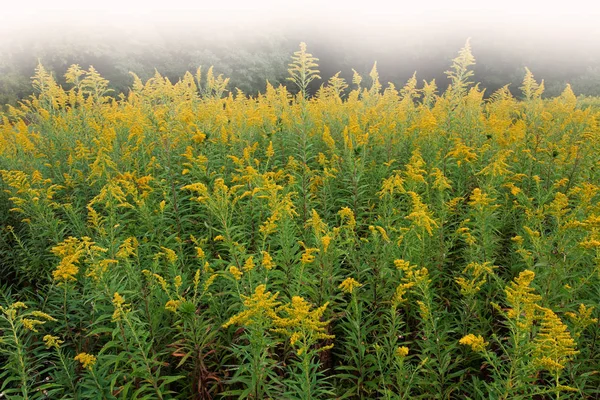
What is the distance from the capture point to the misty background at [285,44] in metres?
22.8

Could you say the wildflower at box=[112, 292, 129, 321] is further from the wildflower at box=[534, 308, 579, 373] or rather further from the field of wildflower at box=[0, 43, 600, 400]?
the wildflower at box=[534, 308, 579, 373]

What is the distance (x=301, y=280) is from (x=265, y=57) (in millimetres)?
26109

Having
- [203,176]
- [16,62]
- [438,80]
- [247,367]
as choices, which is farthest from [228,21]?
[247,367]

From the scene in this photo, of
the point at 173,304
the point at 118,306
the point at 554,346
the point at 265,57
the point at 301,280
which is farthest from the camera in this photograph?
the point at 265,57

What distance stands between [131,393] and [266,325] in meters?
0.97

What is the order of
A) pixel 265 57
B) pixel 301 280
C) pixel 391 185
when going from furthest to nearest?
pixel 265 57 < pixel 391 185 < pixel 301 280

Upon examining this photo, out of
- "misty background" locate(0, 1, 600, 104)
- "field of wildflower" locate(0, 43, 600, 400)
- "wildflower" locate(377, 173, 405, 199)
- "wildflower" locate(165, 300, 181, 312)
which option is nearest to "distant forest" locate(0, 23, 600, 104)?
"misty background" locate(0, 1, 600, 104)

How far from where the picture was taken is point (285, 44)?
2964 centimetres

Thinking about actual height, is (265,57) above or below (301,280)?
below

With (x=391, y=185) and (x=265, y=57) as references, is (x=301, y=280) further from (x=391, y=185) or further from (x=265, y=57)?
(x=265, y=57)

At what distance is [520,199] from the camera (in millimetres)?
3457

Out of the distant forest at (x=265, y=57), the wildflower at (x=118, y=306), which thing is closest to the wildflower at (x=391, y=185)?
the wildflower at (x=118, y=306)

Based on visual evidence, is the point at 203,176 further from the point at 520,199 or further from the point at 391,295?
the point at 520,199

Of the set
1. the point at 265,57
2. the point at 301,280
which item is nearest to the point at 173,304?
the point at 301,280
